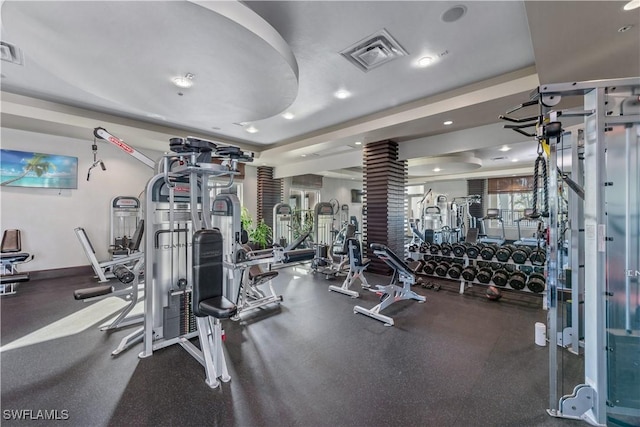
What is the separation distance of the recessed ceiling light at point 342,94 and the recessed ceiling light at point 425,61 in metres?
1.16

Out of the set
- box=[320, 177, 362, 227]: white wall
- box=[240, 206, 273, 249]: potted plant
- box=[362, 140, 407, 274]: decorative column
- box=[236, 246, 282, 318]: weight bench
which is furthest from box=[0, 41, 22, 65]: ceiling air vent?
box=[320, 177, 362, 227]: white wall

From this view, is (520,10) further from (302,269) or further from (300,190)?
(300,190)

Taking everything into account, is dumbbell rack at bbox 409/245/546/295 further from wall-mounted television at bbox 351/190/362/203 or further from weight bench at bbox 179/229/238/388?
wall-mounted television at bbox 351/190/362/203

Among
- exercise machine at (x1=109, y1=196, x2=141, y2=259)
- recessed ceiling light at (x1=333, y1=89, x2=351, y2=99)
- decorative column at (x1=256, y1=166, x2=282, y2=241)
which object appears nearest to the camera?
recessed ceiling light at (x1=333, y1=89, x2=351, y2=99)

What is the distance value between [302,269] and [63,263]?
531 cm

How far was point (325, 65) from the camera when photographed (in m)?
3.34

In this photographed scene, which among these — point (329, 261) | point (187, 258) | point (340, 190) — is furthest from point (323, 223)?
point (187, 258)

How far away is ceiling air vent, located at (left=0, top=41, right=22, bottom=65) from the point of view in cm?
293

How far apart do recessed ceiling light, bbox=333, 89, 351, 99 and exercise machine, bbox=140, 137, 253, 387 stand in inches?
86.6

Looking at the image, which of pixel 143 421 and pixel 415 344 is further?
pixel 415 344

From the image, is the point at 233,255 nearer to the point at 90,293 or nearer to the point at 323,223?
the point at 90,293

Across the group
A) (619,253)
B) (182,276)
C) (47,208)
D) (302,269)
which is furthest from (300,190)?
(619,253)

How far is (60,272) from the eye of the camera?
18.4ft

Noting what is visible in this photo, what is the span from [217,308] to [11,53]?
4115 mm
